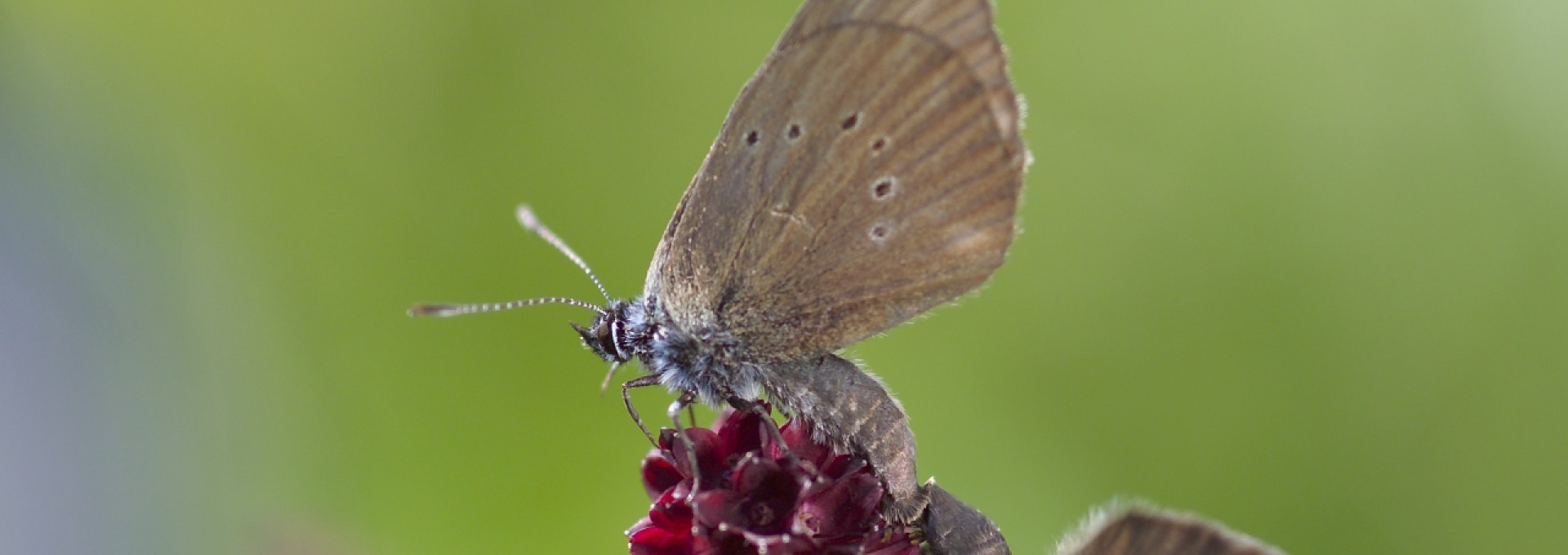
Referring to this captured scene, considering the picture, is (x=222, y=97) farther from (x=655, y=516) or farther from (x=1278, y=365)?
(x=1278, y=365)

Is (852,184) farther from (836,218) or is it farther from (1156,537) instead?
(1156,537)

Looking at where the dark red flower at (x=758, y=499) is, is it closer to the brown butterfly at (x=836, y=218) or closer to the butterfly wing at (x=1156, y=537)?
the brown butterfly at (x=836, y=218)

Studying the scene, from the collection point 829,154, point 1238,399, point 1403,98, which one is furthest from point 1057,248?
point 829,154

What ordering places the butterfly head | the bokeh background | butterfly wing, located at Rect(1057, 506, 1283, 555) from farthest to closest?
the bokeh background < the butterfly head < butterfly wing, located at Rect(1057, 506, 1283, 555)

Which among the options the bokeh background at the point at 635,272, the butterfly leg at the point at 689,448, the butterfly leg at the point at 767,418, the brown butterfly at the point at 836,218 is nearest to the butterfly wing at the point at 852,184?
the brown butterfly at the point at 836,218

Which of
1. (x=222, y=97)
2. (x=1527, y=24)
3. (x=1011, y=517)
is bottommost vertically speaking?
(x=1011, y=517)

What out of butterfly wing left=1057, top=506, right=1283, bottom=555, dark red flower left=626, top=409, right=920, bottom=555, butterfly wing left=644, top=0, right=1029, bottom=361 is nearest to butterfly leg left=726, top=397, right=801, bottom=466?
dark red flower left=626, top=409, right=920, bottom=555

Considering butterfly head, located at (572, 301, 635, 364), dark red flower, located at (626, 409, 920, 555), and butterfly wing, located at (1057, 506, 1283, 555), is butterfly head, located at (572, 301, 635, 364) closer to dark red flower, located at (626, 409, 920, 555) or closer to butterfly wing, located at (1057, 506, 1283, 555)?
dark red flower, located at (626, 409, 920, 555)
